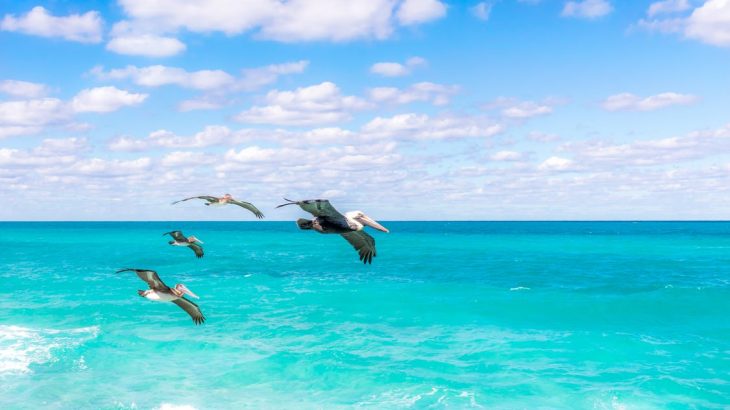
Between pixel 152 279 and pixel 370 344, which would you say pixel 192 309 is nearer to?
pixel 152 279

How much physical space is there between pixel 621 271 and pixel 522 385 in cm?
5739

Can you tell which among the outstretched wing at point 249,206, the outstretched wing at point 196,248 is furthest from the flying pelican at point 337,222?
the outstretched wing at point 196,248

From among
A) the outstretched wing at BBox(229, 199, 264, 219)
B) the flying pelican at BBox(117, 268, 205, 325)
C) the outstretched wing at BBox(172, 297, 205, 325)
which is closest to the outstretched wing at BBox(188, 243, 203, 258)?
the outstretched wing at BBox(229, 199, 264, 219)

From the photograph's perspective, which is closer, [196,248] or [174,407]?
[174,407]

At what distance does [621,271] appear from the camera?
78.7m

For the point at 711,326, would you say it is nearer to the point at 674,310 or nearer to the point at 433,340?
the point at 674,310

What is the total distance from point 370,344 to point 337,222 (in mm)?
21168

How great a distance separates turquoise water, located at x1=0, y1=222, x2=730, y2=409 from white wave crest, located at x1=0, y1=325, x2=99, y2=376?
122 millimetres

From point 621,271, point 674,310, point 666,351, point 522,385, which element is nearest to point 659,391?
point 522,385

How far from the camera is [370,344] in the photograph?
118 ft

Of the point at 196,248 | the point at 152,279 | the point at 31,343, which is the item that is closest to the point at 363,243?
the point at 152,279

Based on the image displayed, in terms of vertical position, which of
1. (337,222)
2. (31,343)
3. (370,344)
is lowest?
(31,343)

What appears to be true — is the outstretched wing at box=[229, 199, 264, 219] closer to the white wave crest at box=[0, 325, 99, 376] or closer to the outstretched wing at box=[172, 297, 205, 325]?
the outstretched wing at box=[172, 297, 205, 325]

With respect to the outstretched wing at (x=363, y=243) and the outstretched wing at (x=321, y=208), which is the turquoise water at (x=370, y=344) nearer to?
the outstretched wing at (x=363, y=243)
